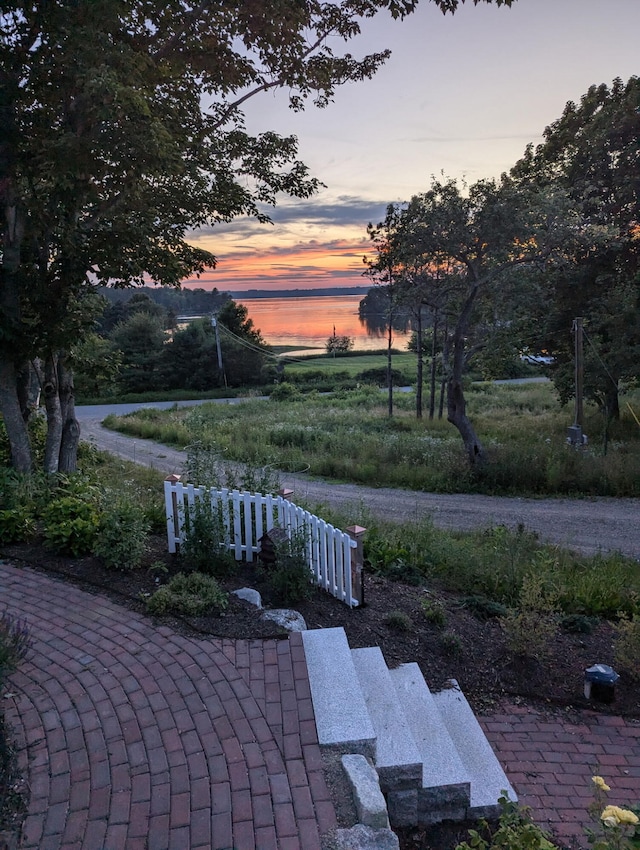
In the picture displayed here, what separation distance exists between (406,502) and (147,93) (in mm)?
8809

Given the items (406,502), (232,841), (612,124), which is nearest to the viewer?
(232,841)

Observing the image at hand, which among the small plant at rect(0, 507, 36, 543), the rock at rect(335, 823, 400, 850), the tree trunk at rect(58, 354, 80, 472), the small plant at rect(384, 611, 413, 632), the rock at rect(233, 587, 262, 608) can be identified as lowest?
the small plant at rect(384, 611, 413, 632)

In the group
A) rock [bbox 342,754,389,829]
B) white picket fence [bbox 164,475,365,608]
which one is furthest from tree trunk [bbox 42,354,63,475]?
rock [bbox 342,754,389,829]

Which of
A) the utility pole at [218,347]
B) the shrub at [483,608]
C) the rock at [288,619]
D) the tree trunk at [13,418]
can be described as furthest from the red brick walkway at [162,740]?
the utility pole at [218,347]

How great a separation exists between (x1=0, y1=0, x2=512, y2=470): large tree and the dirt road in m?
4.95

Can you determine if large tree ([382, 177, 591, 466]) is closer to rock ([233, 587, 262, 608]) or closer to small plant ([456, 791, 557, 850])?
rock ([233, 587, 262, 608])

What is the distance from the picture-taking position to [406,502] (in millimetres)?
11836

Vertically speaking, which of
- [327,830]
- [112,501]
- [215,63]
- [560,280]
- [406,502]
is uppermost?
[215,63]

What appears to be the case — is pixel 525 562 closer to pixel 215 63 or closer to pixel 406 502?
pixel 406 502

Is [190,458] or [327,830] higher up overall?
[190,458]

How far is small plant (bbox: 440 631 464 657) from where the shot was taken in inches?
181

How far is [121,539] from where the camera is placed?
210 inches

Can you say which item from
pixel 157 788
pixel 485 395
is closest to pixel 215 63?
pixel 157 788

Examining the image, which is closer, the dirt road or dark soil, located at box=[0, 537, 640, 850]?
dark soil, located at box=[0, 537, 640, 850]
